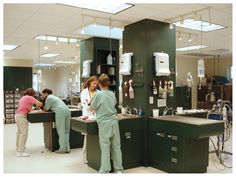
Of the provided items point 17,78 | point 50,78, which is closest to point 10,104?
point 17,78

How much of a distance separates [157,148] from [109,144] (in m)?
0.92

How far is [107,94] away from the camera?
3756 mm

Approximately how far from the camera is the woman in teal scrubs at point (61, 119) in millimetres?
5172

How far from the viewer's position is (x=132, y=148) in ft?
14.0

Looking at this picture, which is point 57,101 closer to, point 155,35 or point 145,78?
point 145,78

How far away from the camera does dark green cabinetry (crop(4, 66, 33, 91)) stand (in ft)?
32.1

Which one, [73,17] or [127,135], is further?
[73,17]

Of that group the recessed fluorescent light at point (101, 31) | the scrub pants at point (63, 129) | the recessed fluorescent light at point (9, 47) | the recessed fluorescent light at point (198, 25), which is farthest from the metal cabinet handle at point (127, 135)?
the recessed fluorescent light at point (9, 47)

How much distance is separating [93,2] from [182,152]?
102 inches

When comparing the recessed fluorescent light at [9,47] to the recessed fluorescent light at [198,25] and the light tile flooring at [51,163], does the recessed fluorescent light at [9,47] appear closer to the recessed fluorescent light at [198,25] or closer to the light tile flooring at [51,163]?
the light tile flooring at [51,163]

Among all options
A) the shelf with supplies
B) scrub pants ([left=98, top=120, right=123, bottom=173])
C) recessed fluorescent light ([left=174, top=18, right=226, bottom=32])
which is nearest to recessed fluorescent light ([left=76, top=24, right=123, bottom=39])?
recessed fluorescent light ([left=174, top=18, right=226, bottom=32])

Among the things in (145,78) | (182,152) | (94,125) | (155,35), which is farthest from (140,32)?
(182,152)

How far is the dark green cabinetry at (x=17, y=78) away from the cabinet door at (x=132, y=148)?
6.96m

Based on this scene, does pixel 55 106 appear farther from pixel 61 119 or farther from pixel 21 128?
pixel 21 128
